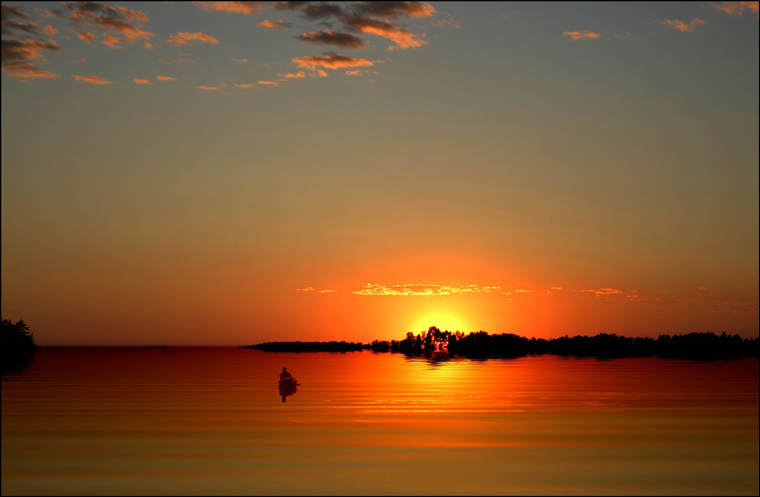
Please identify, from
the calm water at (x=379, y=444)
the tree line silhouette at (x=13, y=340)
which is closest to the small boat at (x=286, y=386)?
the calm water at (x=379, y=444)

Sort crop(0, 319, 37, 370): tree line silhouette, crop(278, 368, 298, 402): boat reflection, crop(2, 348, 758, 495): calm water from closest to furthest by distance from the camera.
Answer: crop(2, 348, 758, 495): calm water → crop(278, 368, 298, 402): boat reflection → crop(0, 319, 37, 370): tree line silhouette

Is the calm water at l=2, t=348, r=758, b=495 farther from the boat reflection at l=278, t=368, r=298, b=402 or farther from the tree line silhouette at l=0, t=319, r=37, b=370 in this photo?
the tree line silhouette at l=0, t=319, r=37, b=370

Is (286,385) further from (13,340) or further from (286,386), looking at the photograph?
(13,340)

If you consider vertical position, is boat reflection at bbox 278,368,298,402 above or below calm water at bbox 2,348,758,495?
above

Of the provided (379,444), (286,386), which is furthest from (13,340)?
(379,444)

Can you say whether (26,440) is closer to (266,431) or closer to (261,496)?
(266,431)

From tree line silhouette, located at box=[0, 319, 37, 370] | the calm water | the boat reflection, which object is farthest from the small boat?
tree line silhouette, located at box=[0, 319, 37, 370]

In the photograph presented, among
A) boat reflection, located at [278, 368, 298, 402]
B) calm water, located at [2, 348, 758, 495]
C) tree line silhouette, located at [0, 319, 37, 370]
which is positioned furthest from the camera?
tree line silhouette, located at [0, 319, 37, 370]

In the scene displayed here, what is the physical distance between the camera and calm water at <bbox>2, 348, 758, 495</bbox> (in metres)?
21.3

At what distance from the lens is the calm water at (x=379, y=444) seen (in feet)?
69.8

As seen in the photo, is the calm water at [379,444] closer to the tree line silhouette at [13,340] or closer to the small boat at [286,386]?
the small boat at [286,386]

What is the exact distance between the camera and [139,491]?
20.1 meters

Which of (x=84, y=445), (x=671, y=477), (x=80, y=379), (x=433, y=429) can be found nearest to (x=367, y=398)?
(x=433, y=429)

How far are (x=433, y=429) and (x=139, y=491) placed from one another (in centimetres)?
1577
